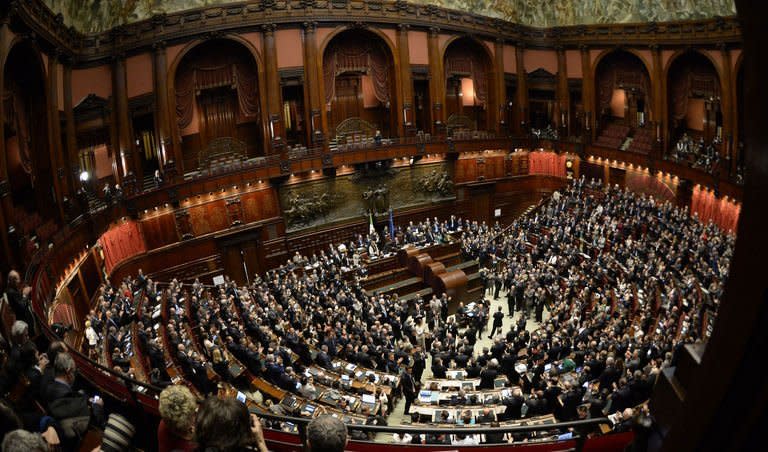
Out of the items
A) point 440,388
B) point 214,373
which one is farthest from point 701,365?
point 214,373

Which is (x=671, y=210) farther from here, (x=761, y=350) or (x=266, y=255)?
(x=761, y=350)

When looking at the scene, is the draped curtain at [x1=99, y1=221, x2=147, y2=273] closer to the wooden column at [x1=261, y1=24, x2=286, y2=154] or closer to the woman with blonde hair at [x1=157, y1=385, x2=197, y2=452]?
the wooden column at [x1=261, y1=24, x2=286, y2=154]

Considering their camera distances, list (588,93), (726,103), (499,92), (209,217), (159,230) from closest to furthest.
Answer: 1. (159,230)
2. (209,217)
3. (726,103)
4. (588,93)
5. (499,92)

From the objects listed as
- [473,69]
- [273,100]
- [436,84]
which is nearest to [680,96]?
[473,69]

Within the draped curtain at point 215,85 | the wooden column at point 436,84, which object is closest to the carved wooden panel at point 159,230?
the draped curtain at point 215,85

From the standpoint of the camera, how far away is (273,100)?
21.7 meters

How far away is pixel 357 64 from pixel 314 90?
287 centimetres

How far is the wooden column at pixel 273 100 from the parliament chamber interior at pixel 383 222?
0.09 m

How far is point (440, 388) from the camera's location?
36.3ft

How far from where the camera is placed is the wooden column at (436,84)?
2472 centimetres

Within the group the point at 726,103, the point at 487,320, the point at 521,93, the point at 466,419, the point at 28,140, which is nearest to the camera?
the point at 466,419

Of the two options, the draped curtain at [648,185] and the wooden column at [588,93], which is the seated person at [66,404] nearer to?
the draped curtain at [648,185]

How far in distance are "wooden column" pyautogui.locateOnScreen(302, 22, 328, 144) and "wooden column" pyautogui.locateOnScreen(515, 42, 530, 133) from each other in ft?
32.7

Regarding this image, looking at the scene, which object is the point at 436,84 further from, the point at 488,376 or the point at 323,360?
the point at 488,376
